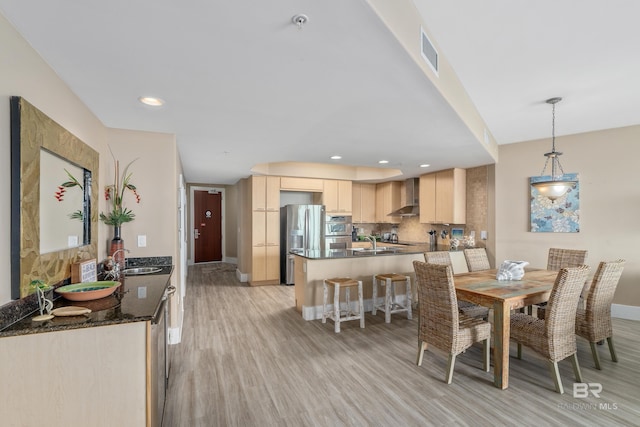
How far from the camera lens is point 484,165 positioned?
16.8ft

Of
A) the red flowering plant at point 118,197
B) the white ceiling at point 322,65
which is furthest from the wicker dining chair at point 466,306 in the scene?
the red flowering plant at point 118,197

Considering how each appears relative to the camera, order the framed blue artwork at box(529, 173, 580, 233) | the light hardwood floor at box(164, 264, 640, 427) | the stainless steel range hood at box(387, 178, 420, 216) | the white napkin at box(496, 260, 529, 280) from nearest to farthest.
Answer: the light hardwood floor at box(164, 264, 640, 427), the white napkin at box(496, 260, 529, 280), the framed blue artwork at box(529, 173, 580, 233), the stainless steel range hood at box(387, 178, 420, 216)

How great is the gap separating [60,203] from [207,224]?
23.1ft

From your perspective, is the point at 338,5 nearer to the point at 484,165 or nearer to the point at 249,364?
the point at 249,364

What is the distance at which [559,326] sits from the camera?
93.4 inches

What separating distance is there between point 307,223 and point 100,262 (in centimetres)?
388

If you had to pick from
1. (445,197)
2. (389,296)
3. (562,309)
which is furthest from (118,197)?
(445,197)

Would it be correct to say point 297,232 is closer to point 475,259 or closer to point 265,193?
point 265,193

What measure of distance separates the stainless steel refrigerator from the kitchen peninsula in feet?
5.36

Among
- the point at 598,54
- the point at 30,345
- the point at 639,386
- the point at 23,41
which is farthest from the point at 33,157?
the point at 639,386

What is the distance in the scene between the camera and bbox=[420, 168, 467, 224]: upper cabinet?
211 inches

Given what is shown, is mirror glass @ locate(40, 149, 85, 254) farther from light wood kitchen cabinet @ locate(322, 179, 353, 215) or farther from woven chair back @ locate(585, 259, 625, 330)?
light wood kitchen cabinet @ locate(322, 179, 353, 215)

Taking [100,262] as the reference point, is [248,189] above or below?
above

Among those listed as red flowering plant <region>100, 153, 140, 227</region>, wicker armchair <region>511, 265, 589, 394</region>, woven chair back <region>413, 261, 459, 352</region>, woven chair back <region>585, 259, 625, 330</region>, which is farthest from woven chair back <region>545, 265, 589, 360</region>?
red flowering plant <region>100, 153, 140, 227</region>
